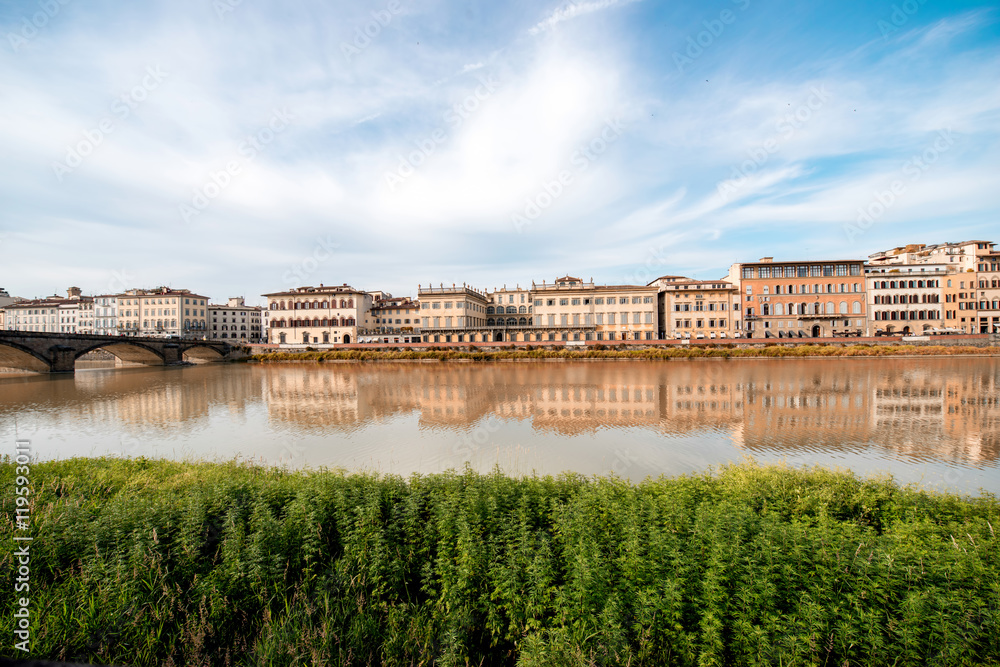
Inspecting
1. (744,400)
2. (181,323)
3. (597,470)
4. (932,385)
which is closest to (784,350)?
(932,385)

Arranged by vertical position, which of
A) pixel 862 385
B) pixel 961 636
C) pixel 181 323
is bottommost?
pixel 862 385

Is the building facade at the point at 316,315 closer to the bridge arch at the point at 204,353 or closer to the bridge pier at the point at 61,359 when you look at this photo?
the bridge arch at the point at 204,353

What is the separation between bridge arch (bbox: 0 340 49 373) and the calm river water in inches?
564

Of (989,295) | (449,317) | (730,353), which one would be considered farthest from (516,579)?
(989,295)

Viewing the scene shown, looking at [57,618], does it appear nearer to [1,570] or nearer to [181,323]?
[1,570]

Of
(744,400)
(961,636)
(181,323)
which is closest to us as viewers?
(961,636)

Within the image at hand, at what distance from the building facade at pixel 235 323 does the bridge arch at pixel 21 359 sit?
1806 inches

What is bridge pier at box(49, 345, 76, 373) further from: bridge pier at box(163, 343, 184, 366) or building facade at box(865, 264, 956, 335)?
building facade at box(865, 264, 956, 335)

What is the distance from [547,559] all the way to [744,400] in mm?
20198

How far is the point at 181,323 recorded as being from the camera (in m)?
81.8

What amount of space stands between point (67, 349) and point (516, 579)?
65721mm

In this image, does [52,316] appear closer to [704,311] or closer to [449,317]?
[449,317]

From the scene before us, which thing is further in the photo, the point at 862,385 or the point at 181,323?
the point at 181,323

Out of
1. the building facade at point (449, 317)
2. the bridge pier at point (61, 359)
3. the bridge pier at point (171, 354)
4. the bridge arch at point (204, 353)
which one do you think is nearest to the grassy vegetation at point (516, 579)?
the building facade at point (449, 317)
